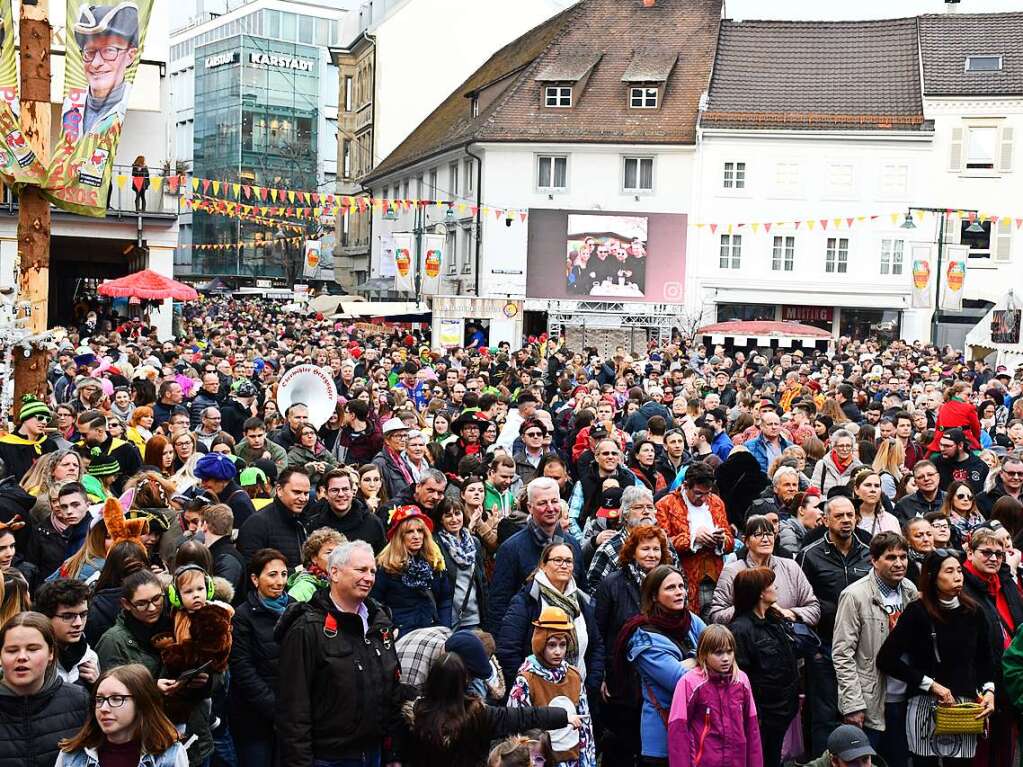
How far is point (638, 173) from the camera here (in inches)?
1716

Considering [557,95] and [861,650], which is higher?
[557,95]

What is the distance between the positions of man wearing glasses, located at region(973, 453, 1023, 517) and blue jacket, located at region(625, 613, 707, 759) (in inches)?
177

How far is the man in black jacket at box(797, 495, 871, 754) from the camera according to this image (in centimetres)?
726

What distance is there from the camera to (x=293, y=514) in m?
7.64

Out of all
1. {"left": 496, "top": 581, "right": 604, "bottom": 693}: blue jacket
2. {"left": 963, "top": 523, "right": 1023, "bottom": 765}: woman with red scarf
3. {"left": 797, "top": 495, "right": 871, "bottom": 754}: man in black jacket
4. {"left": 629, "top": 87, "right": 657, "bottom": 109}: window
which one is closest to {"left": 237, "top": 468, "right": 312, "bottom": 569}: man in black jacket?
{"left": 496, "top": 581, "right": 604, "bottom": 693}: blue jacket

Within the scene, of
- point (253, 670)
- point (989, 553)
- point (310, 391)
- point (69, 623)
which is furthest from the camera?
point (310, 391)

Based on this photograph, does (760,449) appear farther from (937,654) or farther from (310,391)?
(937,654)

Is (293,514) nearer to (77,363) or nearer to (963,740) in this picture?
(963,740)

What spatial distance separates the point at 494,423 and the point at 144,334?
56.8 ft

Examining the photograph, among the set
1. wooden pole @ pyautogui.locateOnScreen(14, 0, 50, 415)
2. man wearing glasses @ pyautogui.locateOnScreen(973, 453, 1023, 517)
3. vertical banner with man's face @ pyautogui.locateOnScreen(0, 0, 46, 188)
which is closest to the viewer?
man wearing glasses @ pyautogui.locateOnScreen(973, 453, 1023, 517)

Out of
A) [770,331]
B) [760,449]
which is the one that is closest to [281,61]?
[770,331]

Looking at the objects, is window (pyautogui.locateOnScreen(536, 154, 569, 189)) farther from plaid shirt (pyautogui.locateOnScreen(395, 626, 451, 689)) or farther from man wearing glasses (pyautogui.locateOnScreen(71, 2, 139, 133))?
plaid shirt (pyautogui.locateOnScreen(395, 626, 451, 689))

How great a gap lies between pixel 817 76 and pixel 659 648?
137 ft

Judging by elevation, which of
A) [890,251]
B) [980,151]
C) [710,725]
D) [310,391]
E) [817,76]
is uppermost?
[817,76]
